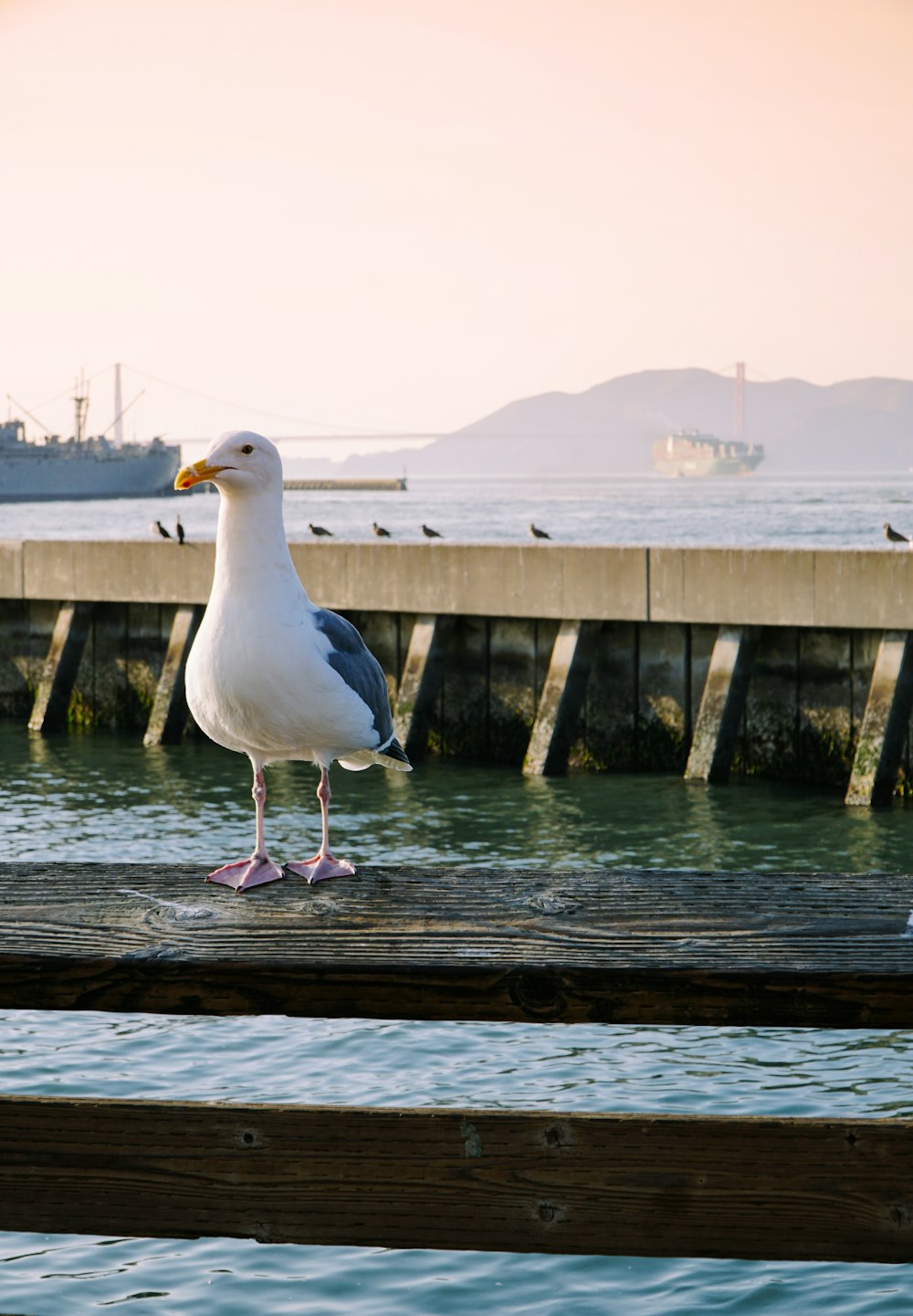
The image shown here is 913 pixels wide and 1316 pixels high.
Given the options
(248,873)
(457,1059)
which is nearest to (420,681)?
(457,1059)

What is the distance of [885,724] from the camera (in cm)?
1406

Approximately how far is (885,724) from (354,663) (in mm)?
10313

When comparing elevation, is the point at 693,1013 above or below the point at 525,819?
above

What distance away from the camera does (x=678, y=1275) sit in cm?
585

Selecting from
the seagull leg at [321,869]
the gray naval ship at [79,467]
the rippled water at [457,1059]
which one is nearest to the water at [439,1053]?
the rippled water at [457,1059]

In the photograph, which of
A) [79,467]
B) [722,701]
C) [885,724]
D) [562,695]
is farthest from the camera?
[79,467]

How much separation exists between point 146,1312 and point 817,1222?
4094 mm

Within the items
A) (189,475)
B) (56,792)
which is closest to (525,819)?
(56,792)

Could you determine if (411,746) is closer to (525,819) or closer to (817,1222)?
(525,819)

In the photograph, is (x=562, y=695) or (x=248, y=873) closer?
(x=248, y=873)

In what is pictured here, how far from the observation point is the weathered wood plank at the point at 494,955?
2.41 meters

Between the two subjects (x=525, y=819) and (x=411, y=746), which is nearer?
(x=525, y=819)

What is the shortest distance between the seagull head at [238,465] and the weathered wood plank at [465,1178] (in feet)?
7.19

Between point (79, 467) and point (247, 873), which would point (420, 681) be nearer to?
point (247, 873)
